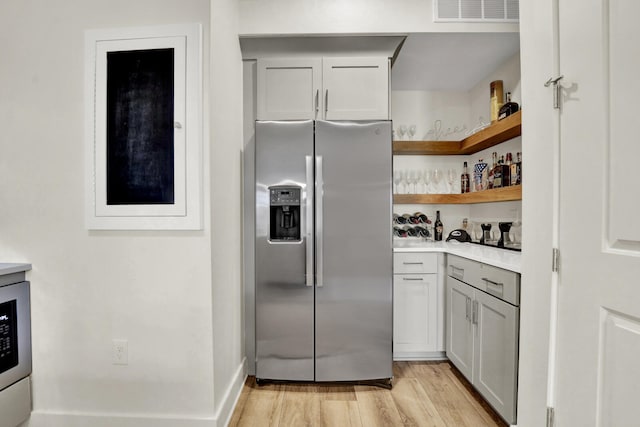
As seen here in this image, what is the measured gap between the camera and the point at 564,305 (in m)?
1.15

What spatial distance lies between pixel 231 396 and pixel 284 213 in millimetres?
1166

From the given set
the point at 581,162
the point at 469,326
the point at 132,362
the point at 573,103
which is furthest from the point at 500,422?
the point at 132,362

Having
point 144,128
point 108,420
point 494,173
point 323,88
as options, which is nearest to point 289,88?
point 323,88

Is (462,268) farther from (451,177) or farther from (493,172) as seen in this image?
(451,177)

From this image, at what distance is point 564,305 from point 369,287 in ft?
3.48

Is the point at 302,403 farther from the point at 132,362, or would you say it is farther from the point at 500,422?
the point at 500,422

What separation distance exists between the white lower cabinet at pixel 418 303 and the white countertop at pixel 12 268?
229 centimetres

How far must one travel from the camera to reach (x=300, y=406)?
6.10 feet

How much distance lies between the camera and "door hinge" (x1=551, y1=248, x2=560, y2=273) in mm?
1177

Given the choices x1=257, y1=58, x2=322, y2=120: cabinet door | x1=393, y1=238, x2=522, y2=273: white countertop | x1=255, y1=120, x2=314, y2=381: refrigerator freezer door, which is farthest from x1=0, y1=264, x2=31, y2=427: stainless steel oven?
x1=393, y1=238, x2=522, y2=273: white countertop

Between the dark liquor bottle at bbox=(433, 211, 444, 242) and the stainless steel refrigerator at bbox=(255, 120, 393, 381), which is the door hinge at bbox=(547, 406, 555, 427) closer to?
the stainless steel refrigerator at bbox=(255, 120, 393, 381)

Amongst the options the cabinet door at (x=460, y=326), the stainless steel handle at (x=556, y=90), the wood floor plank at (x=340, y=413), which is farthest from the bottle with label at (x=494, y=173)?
the wood floor plank at (x=340, y=413)

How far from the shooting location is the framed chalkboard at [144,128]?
5.10 ft

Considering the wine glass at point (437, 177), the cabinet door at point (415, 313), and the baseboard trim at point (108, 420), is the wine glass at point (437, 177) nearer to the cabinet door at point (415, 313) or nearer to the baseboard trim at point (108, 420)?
the cabinet door at point (415, 313)
